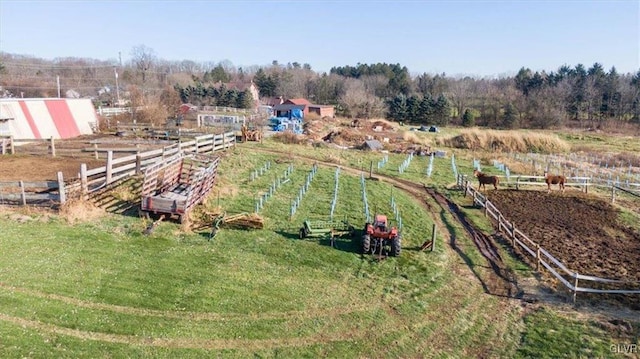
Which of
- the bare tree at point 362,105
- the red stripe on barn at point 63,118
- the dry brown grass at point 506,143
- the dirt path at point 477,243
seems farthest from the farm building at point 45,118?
the bare tree at point 362,105

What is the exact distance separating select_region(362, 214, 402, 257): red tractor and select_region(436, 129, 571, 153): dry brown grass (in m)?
38.2

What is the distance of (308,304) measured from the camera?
13.0 m

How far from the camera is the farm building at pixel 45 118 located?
31.6 m

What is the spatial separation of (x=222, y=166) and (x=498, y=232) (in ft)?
53.2

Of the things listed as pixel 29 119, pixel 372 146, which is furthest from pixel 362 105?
pixel 29 119

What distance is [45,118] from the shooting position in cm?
3434

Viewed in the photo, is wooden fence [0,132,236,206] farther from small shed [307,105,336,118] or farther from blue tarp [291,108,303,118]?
small shed [307,105,336,118]

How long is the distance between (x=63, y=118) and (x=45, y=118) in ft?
6.86

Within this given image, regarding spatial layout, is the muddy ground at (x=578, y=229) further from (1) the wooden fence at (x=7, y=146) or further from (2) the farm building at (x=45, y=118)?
(2) the farm building at (x=45, y=118)

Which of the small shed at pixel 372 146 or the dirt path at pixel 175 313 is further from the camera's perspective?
the small shed at pixel 372 146

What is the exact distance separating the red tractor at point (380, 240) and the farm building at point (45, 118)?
26421 mm

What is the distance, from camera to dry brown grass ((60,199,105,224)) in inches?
644

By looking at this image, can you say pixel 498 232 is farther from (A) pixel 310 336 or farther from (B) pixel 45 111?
(B) pixel 45 111

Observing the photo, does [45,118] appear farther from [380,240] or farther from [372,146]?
[380,240]
